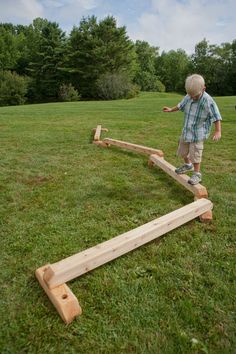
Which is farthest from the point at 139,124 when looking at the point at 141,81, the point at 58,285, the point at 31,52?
the point at 141,81

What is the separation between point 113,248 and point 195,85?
83.0 inches

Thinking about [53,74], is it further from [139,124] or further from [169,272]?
[169,272]

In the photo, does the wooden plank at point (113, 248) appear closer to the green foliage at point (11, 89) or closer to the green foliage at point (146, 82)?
the green foliage at point (11, 89)

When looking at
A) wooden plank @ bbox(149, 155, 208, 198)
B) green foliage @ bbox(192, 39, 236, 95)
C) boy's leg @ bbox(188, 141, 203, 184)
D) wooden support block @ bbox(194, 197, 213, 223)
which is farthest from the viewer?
green foliage @ bbox(192, 39, 236, 95)

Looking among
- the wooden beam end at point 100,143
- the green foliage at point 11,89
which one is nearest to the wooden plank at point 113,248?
the wooden beam end at point 100,143

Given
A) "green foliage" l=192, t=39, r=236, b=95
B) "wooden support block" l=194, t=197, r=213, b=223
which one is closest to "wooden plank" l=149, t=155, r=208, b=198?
"wooden support block" l=194, t=197, r=213, b=223

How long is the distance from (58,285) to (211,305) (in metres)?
1.11

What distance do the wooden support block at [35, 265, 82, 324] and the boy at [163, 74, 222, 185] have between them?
217 centimetres

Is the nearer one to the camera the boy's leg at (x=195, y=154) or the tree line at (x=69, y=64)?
the boy's leg at (x=195, y=154)

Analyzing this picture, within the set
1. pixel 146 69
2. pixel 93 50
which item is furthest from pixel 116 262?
pixel 146 69

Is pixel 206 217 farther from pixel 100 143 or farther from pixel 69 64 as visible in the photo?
pixel 69 64

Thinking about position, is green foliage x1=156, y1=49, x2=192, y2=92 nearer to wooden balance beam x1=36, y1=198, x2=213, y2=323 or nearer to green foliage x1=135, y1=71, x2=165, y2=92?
green foliage x1=135, y1=71, x2=165, y2=92

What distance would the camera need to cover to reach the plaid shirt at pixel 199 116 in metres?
3.46

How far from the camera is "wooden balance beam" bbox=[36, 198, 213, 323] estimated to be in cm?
195
